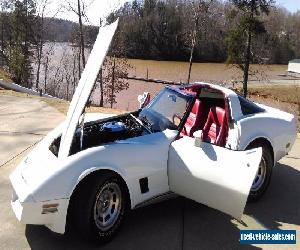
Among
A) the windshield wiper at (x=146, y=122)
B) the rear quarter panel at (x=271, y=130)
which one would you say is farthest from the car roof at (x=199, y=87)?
the windshield wiper at (x=146, y=122)

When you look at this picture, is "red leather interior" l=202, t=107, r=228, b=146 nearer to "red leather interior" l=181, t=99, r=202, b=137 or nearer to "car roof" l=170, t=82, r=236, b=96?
"red leather interior" l=181, t=99, r=202, b=137

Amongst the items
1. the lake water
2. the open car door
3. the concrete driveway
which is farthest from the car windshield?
the lake water

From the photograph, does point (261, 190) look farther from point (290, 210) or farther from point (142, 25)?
point (142, 25)

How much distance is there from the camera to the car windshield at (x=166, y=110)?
5.31 m

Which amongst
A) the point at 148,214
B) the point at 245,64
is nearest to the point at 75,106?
the point at 148,214

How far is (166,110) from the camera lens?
222 inches

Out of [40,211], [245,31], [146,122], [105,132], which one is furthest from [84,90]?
[245,31]

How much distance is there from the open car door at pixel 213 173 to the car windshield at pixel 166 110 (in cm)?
46

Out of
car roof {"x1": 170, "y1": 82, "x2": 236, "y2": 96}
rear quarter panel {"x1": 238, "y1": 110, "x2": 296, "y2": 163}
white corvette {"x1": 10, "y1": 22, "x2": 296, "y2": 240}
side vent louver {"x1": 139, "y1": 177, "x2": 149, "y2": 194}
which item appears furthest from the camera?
car roof {"x1": 170, "y1": 82, "x2": 236, "y2": 96}

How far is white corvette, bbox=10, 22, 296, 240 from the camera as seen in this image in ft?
13.4

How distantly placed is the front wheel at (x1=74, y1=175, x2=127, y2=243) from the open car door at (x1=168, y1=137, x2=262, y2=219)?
72 cm

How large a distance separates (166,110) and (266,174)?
1.65 metres

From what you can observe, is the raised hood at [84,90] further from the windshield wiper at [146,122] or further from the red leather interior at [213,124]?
the red leather interior at [213,124]

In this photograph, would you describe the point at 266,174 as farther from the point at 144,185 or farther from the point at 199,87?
the point at 144,185
